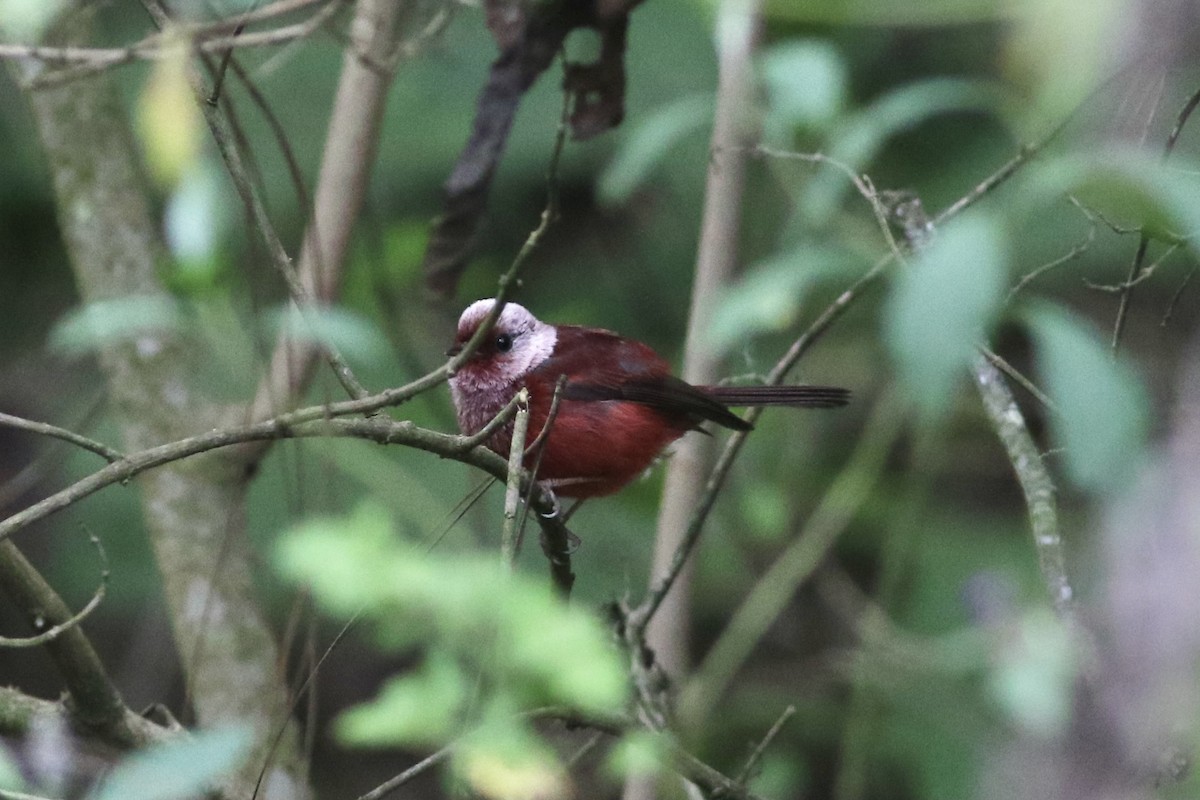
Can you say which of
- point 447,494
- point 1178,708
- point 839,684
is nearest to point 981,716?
point 839,684

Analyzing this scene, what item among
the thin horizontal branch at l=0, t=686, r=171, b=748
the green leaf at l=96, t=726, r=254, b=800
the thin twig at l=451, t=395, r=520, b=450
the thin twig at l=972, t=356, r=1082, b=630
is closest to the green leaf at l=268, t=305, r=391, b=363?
the thin twig at l=451, t=395, r=520, b=450

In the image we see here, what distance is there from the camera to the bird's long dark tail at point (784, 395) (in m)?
3.89

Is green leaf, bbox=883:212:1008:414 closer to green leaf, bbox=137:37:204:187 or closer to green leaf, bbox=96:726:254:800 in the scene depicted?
green leaf, bbox=96:726:254:800

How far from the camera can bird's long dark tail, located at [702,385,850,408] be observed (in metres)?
3.89

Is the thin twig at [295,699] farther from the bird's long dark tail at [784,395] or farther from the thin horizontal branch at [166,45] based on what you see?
the bird's long dark tail at [784,395]

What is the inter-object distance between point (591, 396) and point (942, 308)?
2861mm

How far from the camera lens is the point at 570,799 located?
2.79m

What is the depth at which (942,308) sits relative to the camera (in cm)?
131

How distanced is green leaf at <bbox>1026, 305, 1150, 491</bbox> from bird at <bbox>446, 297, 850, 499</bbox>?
2.47 m

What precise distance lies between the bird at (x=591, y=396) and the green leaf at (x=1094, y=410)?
2.47 metres

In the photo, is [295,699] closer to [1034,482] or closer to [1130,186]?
[1034,482]

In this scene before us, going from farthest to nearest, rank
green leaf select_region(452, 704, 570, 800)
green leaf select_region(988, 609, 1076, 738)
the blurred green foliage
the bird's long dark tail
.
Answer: the blurred green foliage
the bird's long dark tail
green leaf select_region(452, 704, 570, 800)
green leaf select_region(988, 609, 1076, 738)

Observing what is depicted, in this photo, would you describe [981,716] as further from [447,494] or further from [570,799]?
[570,799]

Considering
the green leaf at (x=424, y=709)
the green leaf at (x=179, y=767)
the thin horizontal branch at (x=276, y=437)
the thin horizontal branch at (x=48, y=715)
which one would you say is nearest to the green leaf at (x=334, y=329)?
the thin horizontal branch at (x=276, y=437)
